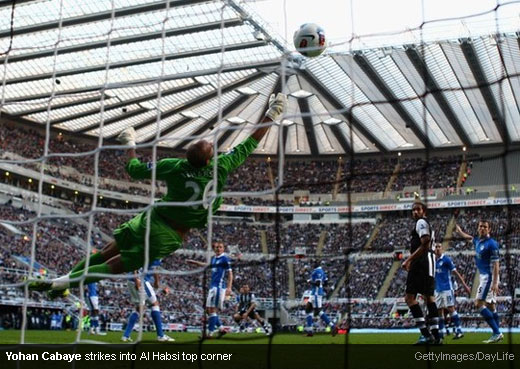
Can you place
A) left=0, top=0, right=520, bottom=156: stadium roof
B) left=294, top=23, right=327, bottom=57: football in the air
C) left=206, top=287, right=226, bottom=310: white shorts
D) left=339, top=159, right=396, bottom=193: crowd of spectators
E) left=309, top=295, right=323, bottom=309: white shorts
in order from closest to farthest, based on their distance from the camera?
left=294, top=23, right=327, bottom=57: football in the air, left=206, top=287, right=226, bottom=310: white shorts, left=309, top=295, right=323, bottom=309: white shorts, left=0, top=0, right=520, bottom=156: stadium roof, left=339, top=159, right=396, bottom=193: crowd of spectators

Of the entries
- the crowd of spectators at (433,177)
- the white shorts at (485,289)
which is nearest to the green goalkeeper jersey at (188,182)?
the white shorts at (485,289)

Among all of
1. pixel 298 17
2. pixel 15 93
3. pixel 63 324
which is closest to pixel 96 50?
pixel 15 93

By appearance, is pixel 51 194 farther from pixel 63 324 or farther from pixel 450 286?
Answer: pixel 450 286

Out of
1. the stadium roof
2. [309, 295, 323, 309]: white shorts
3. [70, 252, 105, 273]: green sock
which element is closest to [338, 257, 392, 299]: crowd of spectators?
the stadium roof

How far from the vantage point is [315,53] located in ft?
18.1

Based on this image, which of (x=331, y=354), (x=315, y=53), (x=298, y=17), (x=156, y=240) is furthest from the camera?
(x=298, y=17)

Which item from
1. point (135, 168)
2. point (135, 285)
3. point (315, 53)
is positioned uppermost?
point (315, 53)

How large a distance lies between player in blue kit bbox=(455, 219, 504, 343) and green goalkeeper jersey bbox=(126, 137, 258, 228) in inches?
162

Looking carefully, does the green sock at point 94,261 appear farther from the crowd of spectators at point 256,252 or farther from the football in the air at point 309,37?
the crowd of spectators at point 256,252

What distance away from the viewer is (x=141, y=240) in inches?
203

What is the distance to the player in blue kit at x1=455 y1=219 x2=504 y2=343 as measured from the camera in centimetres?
817

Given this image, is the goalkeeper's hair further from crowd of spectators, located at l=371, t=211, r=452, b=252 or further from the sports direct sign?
crowd of spectators, located at l=371, t=211, r=452, b=252

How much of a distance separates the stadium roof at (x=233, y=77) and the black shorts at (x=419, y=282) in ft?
30.1

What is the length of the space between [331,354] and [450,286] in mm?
3343
